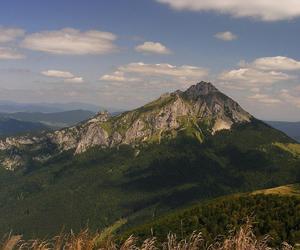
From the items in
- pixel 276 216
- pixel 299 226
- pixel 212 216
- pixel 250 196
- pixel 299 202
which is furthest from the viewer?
pixel 250 196

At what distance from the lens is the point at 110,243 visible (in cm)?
1395

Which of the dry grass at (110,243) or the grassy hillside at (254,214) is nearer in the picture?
the dry grass at (110,243)

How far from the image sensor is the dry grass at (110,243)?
12.8 m

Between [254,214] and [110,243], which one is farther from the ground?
[110,243]

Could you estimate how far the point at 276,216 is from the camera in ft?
456

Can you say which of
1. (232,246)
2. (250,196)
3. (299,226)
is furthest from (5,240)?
(250,196)

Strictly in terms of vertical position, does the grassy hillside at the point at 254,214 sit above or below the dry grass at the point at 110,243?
below

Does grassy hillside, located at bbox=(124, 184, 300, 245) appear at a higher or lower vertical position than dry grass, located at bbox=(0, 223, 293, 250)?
lower

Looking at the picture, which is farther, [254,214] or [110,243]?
[254,214]

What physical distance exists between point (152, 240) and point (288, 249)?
4506 millimetres

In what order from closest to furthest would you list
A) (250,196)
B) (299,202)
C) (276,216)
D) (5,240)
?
1. (5,240)
2. (276,216)
3. (299,202)
4. (250,196)

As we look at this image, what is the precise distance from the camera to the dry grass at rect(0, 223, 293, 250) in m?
12.8

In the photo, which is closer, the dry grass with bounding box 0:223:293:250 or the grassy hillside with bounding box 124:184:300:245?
the dry grass with bounding box 0:223:293:250

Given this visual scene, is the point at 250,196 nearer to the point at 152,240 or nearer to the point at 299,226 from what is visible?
the point at 299,226
